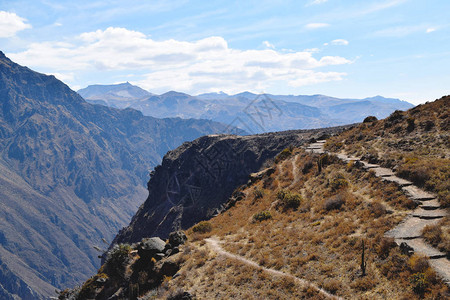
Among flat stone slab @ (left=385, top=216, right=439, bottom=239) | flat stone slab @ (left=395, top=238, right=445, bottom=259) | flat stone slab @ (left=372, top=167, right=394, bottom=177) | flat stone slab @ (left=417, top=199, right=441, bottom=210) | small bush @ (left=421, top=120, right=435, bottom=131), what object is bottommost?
flat stone slab @ (left=395, top=238, right=445, bottom=259)

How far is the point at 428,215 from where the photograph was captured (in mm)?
17266

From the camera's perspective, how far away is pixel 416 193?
2006cm

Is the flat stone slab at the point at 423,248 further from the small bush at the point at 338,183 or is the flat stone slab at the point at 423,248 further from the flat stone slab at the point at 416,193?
the small bush at the point at 338,183

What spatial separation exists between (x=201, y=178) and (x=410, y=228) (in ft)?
446

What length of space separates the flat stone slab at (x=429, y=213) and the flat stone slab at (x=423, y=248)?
2552 millimetres

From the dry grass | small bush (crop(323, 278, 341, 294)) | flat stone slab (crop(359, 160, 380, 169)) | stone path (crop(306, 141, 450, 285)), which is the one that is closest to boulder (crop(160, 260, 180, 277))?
the dry grass

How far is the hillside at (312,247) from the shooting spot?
14648 millimetres

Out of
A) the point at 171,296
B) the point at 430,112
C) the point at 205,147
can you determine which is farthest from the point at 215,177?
the point at 171,296

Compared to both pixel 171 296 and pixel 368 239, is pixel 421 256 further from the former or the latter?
pixel 171 296

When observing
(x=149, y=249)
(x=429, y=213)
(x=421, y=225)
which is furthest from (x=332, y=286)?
(x=149, y=249)

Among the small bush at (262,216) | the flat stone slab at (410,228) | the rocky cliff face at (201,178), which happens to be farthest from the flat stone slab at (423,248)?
the rocky cliff face at (201,178)

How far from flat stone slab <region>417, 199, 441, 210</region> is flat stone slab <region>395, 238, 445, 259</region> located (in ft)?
12.5

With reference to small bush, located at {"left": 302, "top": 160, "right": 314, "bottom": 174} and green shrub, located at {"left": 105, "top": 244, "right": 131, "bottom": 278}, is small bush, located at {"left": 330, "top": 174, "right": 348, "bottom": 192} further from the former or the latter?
green shrub, located at {"left": 105, "top": 244, "right": 131, "bottom": 278}

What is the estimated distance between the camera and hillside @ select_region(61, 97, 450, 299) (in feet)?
48.1
